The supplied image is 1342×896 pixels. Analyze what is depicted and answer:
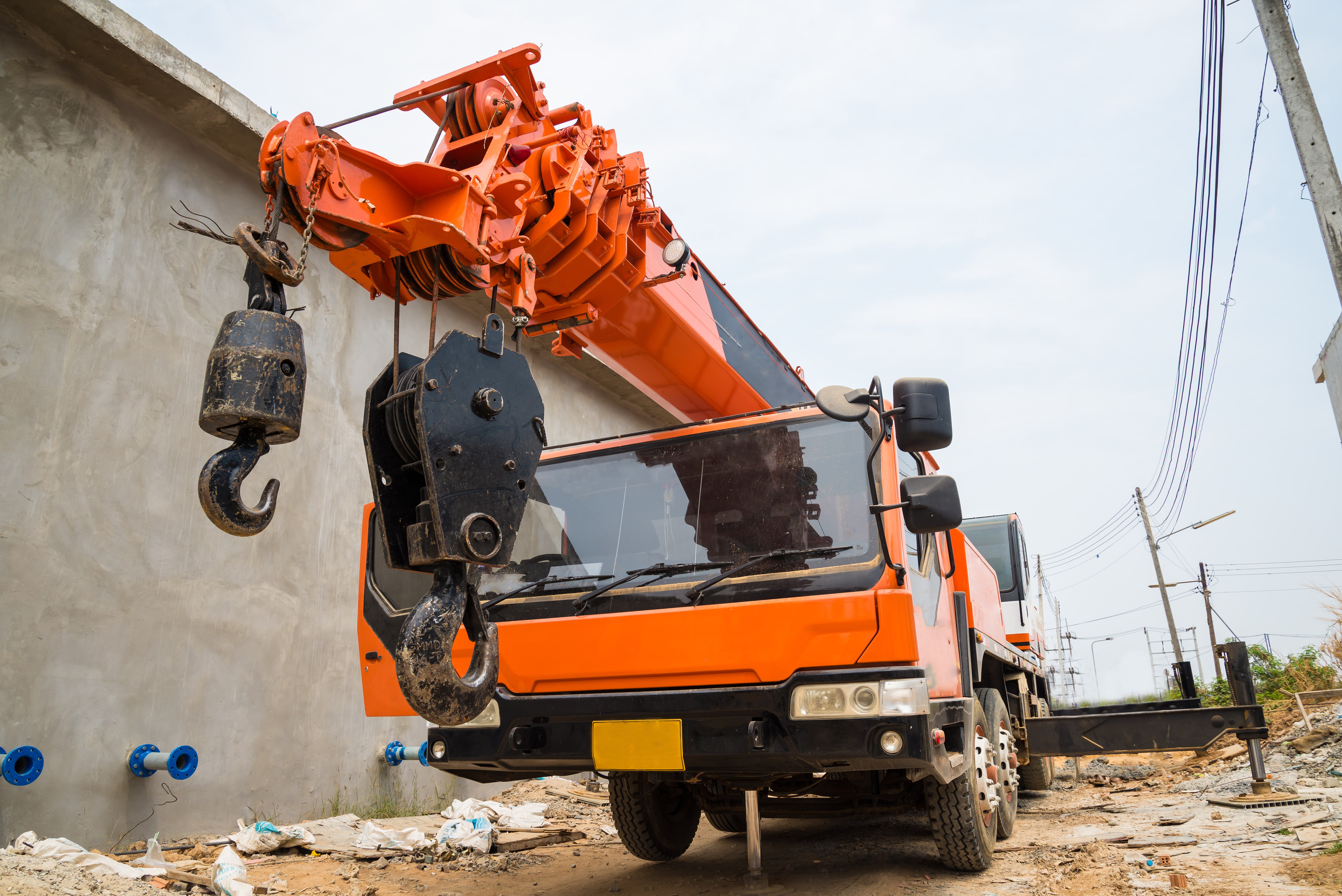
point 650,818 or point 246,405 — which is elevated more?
point 246,405

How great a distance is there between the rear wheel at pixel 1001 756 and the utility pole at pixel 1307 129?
10.9ft

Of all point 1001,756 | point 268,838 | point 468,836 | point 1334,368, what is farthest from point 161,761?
point 1334,368

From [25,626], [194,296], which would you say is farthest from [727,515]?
[194,296]

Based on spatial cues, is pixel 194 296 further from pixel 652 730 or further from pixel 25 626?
pixel 652 730

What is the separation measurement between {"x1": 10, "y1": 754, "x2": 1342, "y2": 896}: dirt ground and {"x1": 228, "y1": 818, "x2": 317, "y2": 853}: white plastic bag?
9cm

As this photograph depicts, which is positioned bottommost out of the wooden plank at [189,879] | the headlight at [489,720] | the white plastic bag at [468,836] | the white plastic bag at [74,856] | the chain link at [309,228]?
the white plastic bag at [468,836]

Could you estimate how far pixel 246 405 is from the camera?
212 cm

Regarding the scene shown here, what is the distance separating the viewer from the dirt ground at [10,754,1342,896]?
3.69m

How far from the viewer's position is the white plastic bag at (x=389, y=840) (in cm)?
512

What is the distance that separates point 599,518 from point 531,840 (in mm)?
2847

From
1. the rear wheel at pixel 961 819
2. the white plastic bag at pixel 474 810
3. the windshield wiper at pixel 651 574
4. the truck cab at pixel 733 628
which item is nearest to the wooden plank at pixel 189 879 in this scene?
the truck cab at pixel 733 628

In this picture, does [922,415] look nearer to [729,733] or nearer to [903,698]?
[903,698]

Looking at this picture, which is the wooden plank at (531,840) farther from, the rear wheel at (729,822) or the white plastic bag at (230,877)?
the white plastic bag at (230,877)

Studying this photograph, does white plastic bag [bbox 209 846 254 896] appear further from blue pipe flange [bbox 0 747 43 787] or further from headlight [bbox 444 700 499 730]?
headlight [bbox 444 700 499 730]
